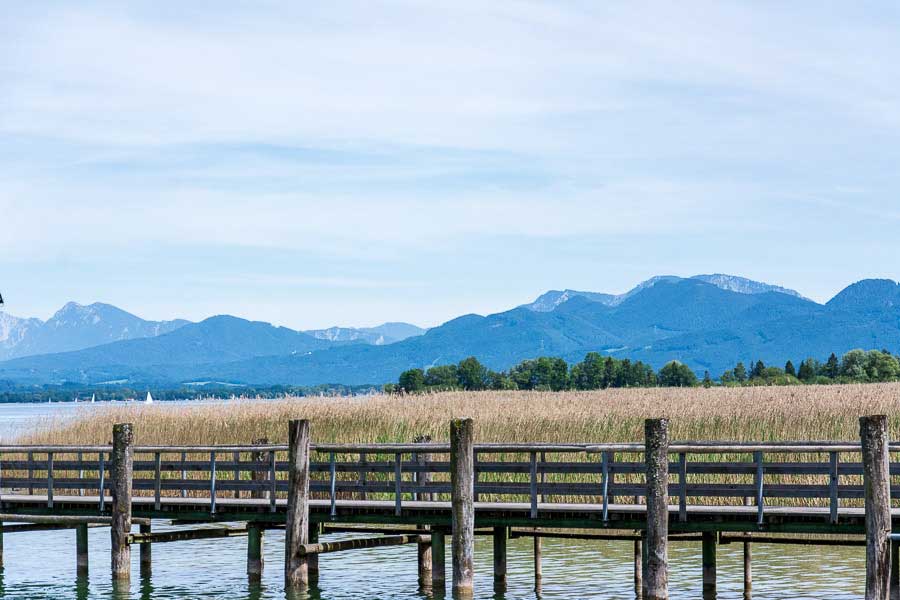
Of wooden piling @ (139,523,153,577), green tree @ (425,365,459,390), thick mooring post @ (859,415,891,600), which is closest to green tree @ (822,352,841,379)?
green tree @ (425,365,459,390)

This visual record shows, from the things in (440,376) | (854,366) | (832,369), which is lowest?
(440,376)

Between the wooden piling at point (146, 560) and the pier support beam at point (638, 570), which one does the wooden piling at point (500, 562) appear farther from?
the wooden piling at point (146, 560)

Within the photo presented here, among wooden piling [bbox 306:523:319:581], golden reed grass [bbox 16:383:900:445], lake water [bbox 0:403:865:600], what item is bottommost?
lake water [bbox 0:403:865:600]

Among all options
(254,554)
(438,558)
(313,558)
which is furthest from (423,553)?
(254,554)

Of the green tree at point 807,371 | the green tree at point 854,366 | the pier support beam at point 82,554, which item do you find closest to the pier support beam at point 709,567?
the pier support beam at point 82,554

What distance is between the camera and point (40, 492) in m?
35.8

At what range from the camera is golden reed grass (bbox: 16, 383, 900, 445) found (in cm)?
3481

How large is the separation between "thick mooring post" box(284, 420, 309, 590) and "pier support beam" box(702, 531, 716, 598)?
6.77 m

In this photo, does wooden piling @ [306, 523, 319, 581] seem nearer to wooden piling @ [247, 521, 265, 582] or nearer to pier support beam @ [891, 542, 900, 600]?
wooden piling @ [247, 521, 265, 582]

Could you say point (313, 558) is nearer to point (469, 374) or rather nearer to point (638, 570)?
point (638, 570)

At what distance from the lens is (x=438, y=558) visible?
25156 mm

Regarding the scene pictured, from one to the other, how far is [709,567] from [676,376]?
8158 centimetres

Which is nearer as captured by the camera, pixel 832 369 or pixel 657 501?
pixel 657 501

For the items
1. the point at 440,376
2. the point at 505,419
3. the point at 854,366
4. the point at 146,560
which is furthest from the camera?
the point at 854,366
